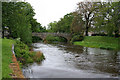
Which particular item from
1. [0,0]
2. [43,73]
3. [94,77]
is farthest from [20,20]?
[94,77]

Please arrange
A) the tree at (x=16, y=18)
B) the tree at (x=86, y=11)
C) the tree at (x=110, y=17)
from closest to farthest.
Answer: the tree at (x=16, y=18)
the tree at (x=110, y=17)
the tree at (x=86, y=11)

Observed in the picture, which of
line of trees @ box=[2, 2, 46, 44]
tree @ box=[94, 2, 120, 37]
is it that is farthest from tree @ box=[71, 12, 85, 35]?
line of trees @ box=[2, 2, 46, 44]

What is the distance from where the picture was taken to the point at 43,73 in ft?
41.0

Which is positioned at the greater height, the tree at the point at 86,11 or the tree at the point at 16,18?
the tree at the point at 86,11

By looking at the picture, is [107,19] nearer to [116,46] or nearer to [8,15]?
[116,46]

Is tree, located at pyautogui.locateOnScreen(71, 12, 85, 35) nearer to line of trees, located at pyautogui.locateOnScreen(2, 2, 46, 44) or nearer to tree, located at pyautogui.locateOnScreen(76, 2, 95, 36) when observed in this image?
tree, located at pyautogui.locateOnScreen(76, 2, 95, 36)

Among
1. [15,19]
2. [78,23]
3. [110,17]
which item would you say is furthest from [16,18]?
[78,23]

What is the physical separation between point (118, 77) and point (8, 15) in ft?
51.1

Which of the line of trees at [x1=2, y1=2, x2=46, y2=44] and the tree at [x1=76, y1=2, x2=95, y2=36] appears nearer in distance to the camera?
the line of trees at [x1=2, y1=2, x2=46, y2=44]

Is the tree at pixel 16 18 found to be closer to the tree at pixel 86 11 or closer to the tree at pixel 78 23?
the tree at pixel 78 23

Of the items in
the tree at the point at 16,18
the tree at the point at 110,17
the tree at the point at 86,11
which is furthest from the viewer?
the tree at the point at 86,11

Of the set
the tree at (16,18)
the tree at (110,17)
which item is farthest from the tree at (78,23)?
the tree at (16,18)

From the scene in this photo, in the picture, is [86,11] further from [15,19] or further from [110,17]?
[15,19]

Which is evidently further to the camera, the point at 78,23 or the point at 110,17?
the point at 78,23
